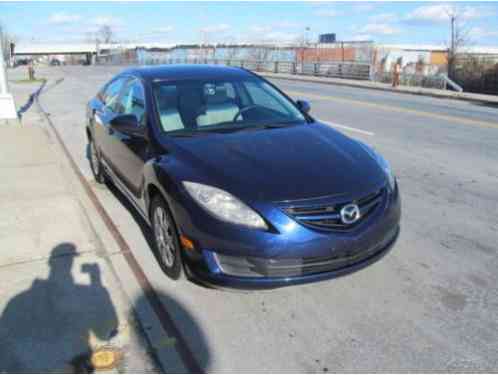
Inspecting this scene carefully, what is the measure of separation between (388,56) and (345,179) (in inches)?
1097

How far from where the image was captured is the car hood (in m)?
2.79

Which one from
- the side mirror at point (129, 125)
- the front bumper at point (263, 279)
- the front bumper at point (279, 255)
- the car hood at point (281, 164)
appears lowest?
the front bumper at point (263, 279)

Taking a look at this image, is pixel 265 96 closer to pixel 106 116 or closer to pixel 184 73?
pixel 184 73

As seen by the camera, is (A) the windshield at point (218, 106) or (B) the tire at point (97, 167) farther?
(B) the tire at point (97, 167)

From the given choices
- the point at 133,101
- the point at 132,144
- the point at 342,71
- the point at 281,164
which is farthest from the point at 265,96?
the point at 342,71

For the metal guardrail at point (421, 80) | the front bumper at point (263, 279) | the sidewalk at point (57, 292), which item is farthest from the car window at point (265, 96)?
the metal guardrail at point (421, 80)

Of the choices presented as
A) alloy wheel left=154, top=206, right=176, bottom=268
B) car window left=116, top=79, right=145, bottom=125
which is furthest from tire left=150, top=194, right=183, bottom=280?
car window left=116, top=79, right=145, bottom=125

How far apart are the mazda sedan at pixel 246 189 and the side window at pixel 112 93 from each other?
0.81 metres

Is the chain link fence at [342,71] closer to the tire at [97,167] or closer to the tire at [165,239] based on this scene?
the tire at [97,167]

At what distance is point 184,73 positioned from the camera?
14.3 feet

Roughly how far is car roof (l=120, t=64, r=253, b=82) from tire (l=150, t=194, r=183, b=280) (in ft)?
4.64

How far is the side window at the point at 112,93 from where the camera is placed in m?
4.95

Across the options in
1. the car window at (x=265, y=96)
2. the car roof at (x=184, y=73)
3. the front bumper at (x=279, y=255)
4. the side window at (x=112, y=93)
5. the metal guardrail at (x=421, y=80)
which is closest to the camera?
the front bumper at (x=279, y=255)

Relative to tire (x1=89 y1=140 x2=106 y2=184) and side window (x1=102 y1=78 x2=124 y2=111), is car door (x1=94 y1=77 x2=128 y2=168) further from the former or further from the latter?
tire (x1=89 y1=140 x2=106 y2=184)
